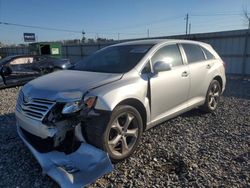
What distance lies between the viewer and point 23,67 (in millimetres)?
9500

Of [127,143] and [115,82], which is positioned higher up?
[115,82]

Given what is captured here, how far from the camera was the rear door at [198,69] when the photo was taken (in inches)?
177

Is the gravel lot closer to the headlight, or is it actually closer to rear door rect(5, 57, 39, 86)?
the headlight

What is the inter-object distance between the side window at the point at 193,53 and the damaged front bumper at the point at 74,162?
2.78m

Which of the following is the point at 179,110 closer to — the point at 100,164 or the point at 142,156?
the point at 142,156

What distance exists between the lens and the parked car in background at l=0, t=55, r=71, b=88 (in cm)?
879

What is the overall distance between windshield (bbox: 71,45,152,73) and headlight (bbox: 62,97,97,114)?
3.03ft

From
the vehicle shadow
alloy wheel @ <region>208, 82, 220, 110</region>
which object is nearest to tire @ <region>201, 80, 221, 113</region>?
alloy wheel @ <region>208, 82, 220, 110</region>

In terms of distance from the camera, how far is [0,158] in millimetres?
3377

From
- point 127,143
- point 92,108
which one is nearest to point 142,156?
point 127,143

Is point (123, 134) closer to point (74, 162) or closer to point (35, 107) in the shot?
point (74, 162)

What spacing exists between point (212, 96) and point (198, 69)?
40.2 inches

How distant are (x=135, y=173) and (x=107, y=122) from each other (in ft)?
2.48

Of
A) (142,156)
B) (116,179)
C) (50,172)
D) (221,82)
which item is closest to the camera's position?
(50,172)
